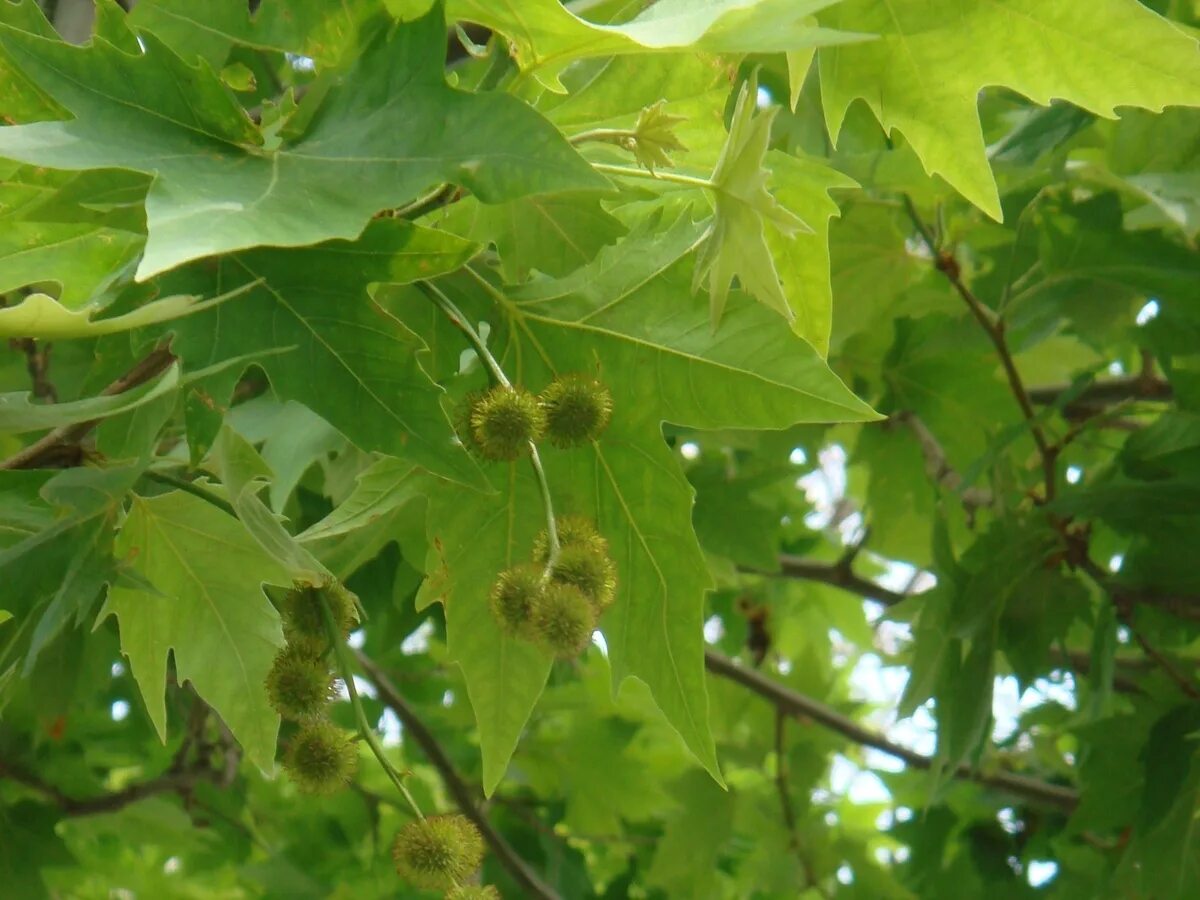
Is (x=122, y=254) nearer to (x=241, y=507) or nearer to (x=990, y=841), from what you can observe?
(x=241, y=507)

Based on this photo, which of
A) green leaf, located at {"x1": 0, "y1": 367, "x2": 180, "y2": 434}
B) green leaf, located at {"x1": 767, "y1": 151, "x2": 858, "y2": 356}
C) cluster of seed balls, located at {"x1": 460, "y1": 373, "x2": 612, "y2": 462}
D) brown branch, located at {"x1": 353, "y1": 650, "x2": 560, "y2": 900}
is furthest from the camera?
brown branch, located at {"x1": 353, "y1": 650, "x2": 560, "y2": 900}

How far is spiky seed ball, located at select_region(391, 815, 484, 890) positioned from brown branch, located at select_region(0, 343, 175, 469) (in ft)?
2.02

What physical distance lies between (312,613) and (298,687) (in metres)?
0.10

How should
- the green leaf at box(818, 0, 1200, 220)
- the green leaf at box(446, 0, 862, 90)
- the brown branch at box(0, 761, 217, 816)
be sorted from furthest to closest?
the brown branch at box(0, 761, 217, 816)
the green leaf at box(818, 0, 1200, 220)
the green leaf at box(446, 0, 862, 90)

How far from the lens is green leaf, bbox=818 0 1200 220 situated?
1.65 metres

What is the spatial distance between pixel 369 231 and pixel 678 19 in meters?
0.39

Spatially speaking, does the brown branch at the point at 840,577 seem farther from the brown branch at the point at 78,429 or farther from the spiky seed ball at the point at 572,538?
the brown branch at the point at 78,429

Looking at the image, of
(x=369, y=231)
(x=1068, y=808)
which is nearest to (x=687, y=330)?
(x=369, y=231)

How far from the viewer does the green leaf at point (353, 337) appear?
143cm

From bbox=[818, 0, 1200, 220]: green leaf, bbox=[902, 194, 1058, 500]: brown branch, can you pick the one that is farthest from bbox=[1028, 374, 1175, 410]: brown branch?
bbox=[818, 0, 1200, 220]: green leaf

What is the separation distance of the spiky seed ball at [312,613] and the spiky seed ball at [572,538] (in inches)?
9.6

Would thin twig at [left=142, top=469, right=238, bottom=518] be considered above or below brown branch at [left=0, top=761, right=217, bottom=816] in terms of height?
above

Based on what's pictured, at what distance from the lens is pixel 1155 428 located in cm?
260

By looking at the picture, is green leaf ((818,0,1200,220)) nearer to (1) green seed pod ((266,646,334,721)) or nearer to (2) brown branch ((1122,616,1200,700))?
(1) green seed pod ((266,646,334,721))
